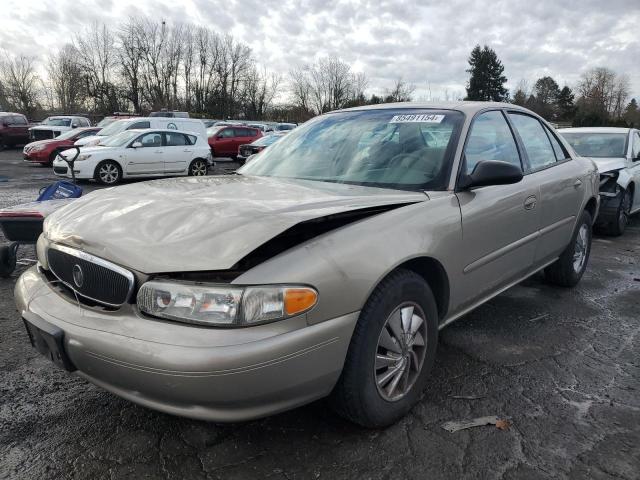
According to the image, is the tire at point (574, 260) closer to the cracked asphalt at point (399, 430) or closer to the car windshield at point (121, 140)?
the cracked asphalt at point (399, 430)

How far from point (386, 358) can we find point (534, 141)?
2524mm

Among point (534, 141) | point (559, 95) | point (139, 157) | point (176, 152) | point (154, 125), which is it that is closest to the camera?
point (534, 141)

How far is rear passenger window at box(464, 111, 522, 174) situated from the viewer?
303 cm

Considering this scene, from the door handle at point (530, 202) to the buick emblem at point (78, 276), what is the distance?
2751 mm

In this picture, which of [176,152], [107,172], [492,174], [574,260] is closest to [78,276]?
[492,174]

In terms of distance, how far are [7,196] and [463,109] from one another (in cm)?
1021

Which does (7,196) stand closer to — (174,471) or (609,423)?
(174,471)

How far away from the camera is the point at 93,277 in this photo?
6.64ft

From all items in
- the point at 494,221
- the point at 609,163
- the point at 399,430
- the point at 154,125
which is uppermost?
the point at 154,125

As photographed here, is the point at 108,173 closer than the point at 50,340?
No

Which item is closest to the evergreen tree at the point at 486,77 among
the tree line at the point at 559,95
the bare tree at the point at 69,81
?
the tree line at the point at 559,95

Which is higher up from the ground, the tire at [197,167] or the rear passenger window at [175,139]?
the rear passenger window at [175,139]

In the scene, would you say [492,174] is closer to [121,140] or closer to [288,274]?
[288,274]

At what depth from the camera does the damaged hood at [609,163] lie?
6.89m
